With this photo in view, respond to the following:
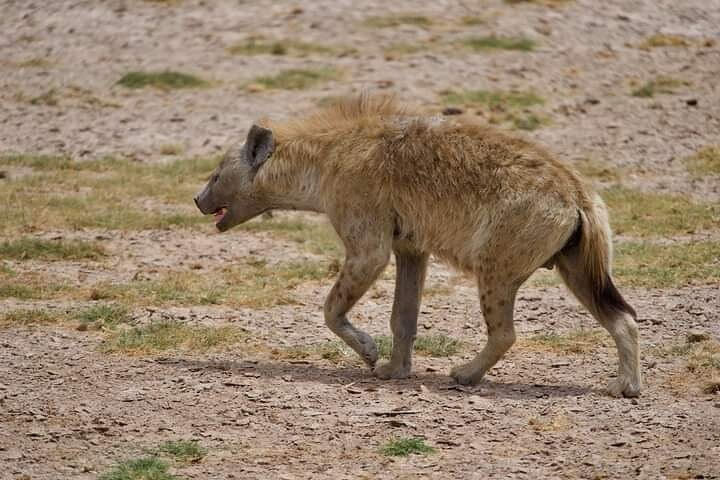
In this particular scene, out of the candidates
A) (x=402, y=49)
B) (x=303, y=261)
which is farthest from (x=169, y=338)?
(x=402, y=49)

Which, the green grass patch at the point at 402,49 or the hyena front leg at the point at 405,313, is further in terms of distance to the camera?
the green grass patch at the point at 402,49

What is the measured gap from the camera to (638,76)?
611 inches

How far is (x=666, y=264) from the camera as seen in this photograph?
956cm

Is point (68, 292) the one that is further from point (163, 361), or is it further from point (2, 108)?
point (2, 108)

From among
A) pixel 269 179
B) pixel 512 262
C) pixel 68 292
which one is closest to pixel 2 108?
pixel 68 292

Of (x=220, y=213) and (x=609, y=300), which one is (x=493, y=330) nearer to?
(x=609, y=300)

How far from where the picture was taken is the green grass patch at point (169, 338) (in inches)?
306

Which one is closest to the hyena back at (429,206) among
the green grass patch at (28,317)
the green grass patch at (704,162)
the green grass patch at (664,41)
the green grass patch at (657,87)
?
the green grass patch at (28,317)

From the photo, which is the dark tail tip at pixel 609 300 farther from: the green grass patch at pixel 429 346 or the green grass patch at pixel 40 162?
the green grass patch at pixel 40 162

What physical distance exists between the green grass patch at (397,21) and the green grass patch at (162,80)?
249 centimetres

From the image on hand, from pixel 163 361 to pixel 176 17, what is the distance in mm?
9708

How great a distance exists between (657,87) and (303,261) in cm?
644

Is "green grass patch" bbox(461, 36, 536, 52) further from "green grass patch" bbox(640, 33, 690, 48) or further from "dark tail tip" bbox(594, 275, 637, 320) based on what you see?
"dark tail tip" bbox(594, 275, 637, 320)

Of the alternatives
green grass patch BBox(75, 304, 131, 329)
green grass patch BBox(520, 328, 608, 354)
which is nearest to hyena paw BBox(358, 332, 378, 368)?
green grass patch BBox(520, 328, 608, 354)
